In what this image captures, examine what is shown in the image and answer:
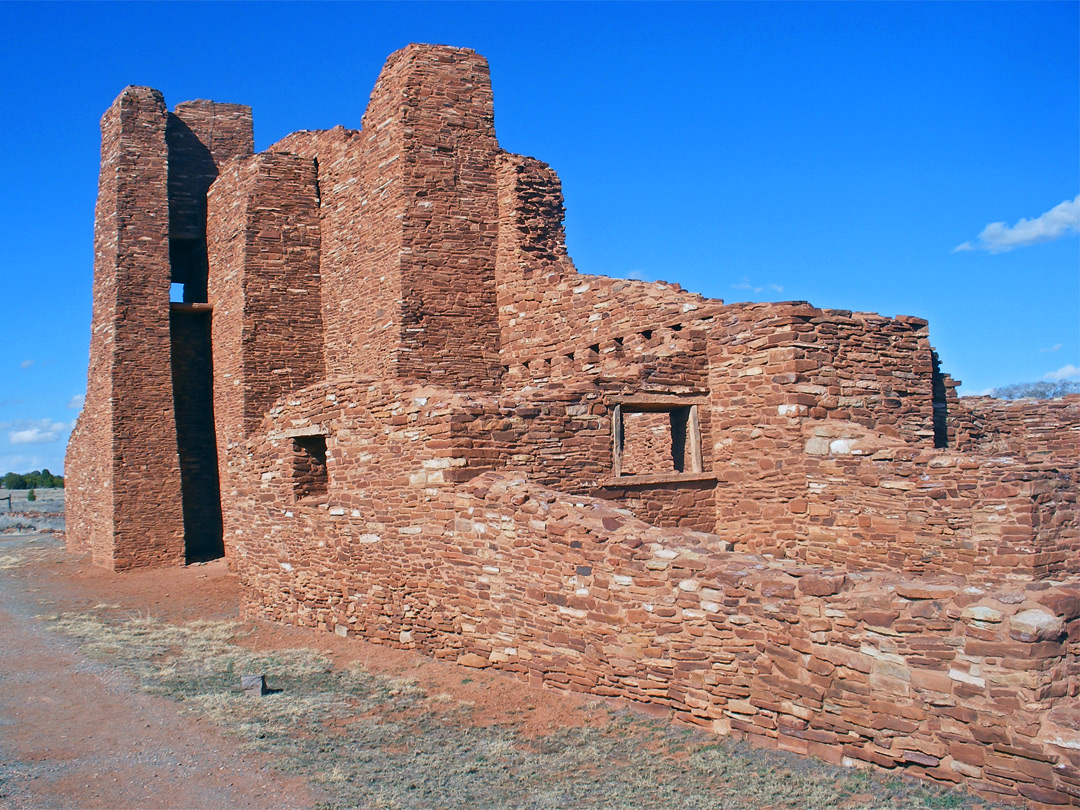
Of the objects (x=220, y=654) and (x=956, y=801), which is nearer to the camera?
(x=956, y=801)

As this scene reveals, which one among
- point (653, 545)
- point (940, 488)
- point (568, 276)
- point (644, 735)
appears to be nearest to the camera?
point (644, 735)

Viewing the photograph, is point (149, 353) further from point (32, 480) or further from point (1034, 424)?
point (32, 480)

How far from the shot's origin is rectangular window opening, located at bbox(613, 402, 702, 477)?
39.5 ft

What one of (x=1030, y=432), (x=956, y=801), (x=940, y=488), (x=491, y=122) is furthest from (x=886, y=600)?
(x=491, y=122)

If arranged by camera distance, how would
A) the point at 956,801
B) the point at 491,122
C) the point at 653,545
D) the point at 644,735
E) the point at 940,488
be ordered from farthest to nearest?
the point at 491,122
the point at 940,488
the point at 653,545
the point at 644,735
the point at 956,801

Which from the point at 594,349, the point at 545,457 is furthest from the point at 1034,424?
the point at 545,457

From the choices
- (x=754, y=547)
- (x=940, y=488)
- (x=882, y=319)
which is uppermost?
(x=882, y=319)

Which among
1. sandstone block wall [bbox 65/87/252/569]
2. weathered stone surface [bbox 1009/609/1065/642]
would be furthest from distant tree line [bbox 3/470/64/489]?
weathered stone surface [bbox 1009/609/1065/642]

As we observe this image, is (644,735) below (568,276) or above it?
below

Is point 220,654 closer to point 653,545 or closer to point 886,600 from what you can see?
point 653,545

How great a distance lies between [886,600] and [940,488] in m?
3.93

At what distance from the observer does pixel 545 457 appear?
1077 cm

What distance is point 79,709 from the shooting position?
879 cm

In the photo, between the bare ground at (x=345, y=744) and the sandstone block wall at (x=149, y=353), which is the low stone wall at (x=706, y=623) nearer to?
the bare ground at (x=345, y=744)
